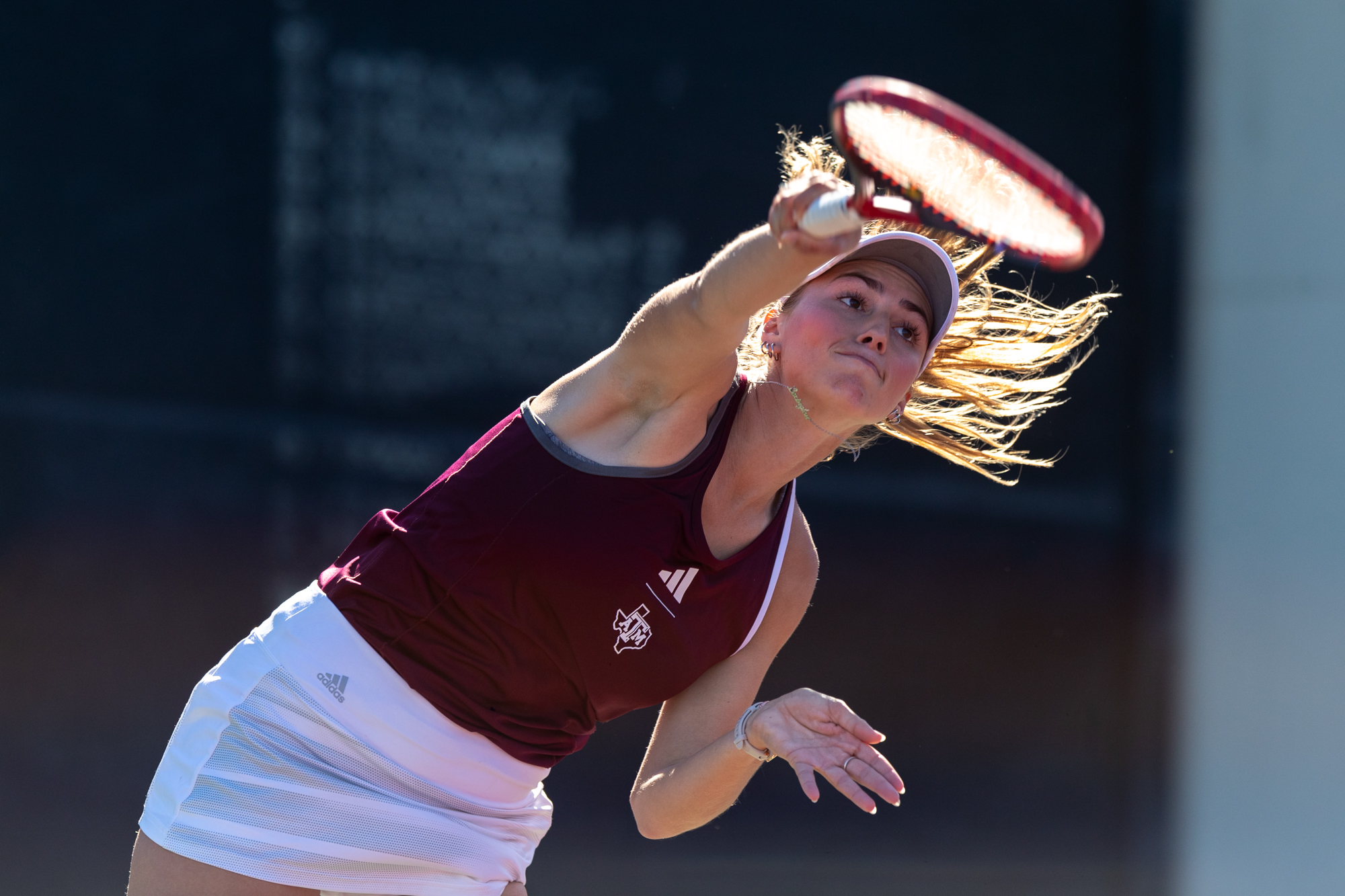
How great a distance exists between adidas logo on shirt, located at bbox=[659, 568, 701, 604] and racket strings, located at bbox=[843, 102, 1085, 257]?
0.53 meters

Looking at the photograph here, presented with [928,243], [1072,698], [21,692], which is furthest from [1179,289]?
[21,692]

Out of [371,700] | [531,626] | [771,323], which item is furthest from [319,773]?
[771,323]

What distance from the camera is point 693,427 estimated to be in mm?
1537

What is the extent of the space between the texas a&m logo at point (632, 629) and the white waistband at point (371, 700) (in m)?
0.22

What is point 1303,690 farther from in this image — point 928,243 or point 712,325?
point 712,325

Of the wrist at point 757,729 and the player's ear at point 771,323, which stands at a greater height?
the player's ear at point 771,323

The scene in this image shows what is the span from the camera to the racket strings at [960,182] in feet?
4.63

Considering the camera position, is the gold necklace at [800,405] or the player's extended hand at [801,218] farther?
the gold necklace at [800,405]

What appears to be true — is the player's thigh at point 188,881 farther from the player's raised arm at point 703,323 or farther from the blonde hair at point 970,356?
the blonde hair at point 970,356

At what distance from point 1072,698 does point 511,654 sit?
2515mm

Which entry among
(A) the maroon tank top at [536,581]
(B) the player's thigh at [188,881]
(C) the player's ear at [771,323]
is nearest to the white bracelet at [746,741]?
(A) the maroon tank top at [536,581]

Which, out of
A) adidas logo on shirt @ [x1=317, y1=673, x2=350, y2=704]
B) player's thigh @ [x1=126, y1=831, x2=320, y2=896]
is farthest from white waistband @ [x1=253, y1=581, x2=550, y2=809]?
player's thigh @ [x1=126, y1=831, x2=320, y2=896]

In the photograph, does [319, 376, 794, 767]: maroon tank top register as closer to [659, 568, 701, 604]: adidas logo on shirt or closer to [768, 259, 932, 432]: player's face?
[659, 568, 701, 604]: adidas logo on shirt

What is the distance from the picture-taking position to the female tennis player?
1.51 metres
